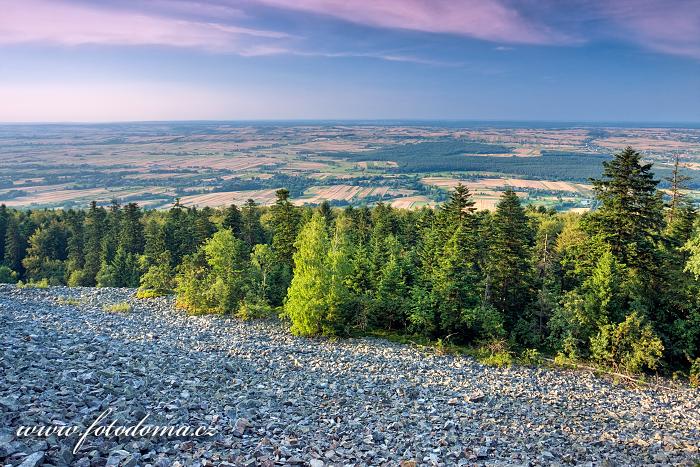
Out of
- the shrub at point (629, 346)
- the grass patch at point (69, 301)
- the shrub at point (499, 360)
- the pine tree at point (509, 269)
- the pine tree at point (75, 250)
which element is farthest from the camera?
the pine tree at point (75, 250)

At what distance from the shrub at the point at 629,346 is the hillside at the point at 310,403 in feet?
6.03

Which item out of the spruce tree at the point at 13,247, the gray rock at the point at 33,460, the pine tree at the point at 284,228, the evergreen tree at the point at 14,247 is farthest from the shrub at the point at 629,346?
the spruce tree at the point at 13,247

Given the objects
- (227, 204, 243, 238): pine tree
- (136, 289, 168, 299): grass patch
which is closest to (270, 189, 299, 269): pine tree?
(227, 204, 243, 238): pine tree

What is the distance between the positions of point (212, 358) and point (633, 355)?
23176 millimetres

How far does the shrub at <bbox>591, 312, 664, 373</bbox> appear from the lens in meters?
24.4

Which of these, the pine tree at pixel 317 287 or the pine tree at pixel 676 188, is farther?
the pine tree at pixel 676 188

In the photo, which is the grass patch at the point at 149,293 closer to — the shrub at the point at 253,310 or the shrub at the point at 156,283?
the shrub at the point at 156,283

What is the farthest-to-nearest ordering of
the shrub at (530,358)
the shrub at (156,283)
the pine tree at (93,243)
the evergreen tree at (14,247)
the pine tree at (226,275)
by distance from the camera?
1. the evergreen tree at (14,247)
2. the pine tree at (93,243)
3. the shrub at (156,283)
4. the pine tree at (226,275)
5. the shrub at (530,358)

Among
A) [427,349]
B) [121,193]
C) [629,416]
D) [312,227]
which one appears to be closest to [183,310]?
[312,227]

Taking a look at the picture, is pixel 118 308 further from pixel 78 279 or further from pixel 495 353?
pixel 78 279

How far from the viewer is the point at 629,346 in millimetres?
25609

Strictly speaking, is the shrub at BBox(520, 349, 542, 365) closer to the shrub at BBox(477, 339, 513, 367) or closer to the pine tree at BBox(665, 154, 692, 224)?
the shrub at BBox(477, 339, 513, 367)

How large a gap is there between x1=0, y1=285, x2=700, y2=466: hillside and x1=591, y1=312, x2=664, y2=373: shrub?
6.03ft

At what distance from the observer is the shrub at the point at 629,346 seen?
24422 mm
